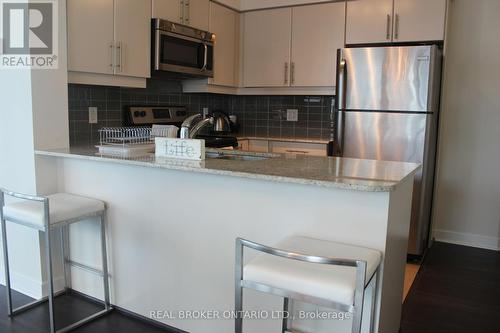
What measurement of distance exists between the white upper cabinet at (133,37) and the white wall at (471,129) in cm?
241

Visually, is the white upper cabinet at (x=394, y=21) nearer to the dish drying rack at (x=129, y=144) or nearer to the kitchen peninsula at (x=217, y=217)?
the kitchen peninsula at (x=217, y=217)

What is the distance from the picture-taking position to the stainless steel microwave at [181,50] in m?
3.17

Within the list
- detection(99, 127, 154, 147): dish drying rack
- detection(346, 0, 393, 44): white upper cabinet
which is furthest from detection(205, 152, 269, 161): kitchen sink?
detection(346, 0, 393, 44): white upper cabinet

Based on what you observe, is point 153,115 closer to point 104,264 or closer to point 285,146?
point 285,146

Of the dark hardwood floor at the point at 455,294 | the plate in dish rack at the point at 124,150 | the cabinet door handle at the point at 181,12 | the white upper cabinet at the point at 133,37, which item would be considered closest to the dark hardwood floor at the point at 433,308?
the dark hardwood floor at the point at 455,294

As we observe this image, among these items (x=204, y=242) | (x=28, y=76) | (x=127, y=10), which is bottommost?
(x=204, y=242)

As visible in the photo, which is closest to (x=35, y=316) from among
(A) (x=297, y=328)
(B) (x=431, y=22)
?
(A) (x=297, y=328)

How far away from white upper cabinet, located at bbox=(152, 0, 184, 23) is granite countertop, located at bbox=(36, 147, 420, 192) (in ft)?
4.36

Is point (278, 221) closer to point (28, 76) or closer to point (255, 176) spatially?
point (255, 176)

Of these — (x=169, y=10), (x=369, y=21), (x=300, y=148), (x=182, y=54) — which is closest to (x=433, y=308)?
(x=300, y=148)

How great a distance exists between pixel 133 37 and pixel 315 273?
89.1 inches

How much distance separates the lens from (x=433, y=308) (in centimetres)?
254

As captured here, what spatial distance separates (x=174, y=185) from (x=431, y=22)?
2.45m

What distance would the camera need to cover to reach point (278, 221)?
1.86 m
